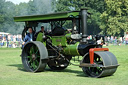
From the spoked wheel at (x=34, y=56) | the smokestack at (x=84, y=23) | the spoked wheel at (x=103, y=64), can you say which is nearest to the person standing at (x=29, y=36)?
the spoked wheel at (x=34, y=56)

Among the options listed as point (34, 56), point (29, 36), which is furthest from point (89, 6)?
point (34, 56)

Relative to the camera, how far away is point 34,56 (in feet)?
38.9

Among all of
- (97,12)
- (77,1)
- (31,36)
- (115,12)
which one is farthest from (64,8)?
(31,36)

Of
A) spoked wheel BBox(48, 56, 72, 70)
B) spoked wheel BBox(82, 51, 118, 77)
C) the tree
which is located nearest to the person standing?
spoked wheel BBox(48, 56, 72, 70)

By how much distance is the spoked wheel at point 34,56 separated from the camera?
11.3 m

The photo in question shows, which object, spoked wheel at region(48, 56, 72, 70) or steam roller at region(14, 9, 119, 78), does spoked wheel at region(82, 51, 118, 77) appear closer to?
steam roller at region(14, 9, 119, 78)

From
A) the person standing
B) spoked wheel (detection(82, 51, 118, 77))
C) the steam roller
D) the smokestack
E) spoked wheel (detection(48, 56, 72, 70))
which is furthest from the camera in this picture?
the person standing

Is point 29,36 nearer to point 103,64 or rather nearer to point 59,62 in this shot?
point 59,62

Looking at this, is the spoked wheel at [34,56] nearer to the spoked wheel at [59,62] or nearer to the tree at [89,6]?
the spoked wheel at [59,62]

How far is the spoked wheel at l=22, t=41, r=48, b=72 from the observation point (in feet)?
37.0

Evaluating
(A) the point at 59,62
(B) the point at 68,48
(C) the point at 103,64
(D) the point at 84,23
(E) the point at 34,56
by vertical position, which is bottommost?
(A) the point at 59,62

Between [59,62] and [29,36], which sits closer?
[59,62]

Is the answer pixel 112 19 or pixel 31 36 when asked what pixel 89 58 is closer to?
pixel 31 36

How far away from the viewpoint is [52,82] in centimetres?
891
